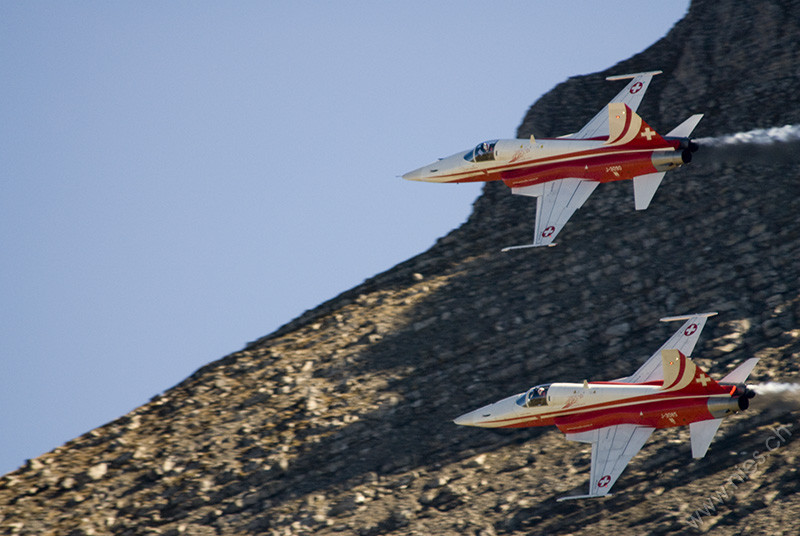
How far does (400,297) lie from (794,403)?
1840 cm

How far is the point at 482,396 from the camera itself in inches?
1570

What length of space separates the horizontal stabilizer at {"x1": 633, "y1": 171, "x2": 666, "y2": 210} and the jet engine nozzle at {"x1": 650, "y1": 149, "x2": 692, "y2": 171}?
358 millimetres

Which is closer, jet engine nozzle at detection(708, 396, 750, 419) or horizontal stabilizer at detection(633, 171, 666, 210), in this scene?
jet engine nozzle at detection(708, 396, 750, 419)

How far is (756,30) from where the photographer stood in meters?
61.6

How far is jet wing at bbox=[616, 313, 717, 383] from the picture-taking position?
114ft

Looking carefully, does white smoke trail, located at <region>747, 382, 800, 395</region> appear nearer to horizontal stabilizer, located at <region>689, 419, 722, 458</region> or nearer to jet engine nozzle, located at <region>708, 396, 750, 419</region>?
jet engine nozzle, located at <region>708, 396, 750, 419</region>

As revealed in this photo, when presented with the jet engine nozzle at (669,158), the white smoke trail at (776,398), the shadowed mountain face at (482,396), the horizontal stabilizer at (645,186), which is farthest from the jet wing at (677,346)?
the jet engine nozzle at (669,158)

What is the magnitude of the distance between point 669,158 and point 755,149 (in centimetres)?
1278

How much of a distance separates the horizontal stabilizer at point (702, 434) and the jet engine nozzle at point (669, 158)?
1058 cm

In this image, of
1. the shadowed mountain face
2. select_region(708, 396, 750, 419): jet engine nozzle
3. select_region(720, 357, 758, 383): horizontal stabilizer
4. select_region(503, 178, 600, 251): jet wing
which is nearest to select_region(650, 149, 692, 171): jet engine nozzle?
select_region(503, 178, 600, 251): jet wing

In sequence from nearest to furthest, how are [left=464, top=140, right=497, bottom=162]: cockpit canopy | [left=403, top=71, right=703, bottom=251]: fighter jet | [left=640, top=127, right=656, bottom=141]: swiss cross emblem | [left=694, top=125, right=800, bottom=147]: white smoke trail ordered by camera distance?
[left=403, top=71, right=703, bottom=251]: fighter jet → [left=640, top=127, right=656, bottom=141]: swiss cross emblem → [left=464, top=140, right=497, bottom=162]: cockpit canopy → [left=694, top=125, right=800, bottom=147]: white smoke trail

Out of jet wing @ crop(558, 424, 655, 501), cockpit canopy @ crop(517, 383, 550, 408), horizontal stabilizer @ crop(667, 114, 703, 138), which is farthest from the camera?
horizontal stabilizer @ crop(667, 114, 703, 138)

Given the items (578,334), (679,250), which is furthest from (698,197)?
(578,334)

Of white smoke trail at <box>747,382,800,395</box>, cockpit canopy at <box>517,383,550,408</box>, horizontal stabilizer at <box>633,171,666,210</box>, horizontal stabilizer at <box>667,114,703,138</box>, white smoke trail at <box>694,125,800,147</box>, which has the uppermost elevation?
white smoke trail at <box>694,125,800,147</box>
